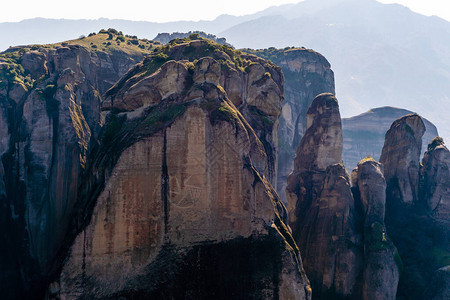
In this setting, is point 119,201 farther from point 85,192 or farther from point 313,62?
point 313,62

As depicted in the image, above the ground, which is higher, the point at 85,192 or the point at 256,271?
the point at 85,192

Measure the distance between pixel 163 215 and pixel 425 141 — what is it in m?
141

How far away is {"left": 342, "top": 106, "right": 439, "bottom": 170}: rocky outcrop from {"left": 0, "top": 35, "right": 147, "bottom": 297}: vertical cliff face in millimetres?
103832

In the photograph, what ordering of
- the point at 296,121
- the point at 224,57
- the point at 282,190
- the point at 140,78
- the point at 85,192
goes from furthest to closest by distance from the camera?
the point at 296,121 → the point at 282,190 → the point at 224,57 → the point at 140,78 → the point at 85,192

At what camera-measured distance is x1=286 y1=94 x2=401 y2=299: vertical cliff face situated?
137ft

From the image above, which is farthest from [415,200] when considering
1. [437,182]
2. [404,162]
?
[404,162]

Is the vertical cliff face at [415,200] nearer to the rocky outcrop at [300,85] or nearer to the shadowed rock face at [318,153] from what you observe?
the shadowed rock face at [318,153]

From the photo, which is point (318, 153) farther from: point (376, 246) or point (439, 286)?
point (439, 286)

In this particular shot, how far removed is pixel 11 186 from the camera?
51.3 metres

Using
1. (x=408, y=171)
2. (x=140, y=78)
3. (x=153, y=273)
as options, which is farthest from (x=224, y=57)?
(x=408, y=171)

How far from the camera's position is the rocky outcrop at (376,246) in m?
40.9

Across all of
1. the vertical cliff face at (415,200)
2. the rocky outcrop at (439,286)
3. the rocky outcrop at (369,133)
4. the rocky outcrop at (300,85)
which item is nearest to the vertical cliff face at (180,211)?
the rocky outcrop at (439,286)

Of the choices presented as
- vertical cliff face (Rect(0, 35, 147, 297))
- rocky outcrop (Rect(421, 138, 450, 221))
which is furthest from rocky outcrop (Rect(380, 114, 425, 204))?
vertical cliff face (Rect(0, 35, 147, 297))

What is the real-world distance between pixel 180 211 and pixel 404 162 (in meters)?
31.2
